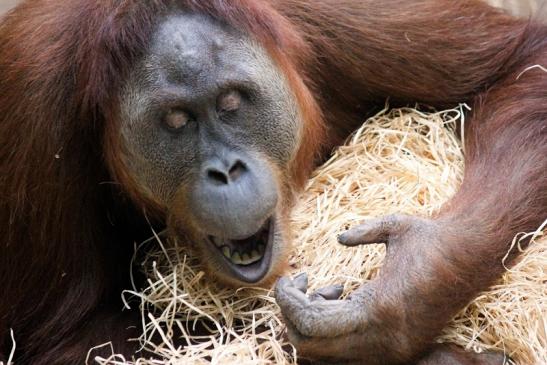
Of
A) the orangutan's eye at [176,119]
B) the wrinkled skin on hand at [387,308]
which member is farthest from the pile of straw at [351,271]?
the orangutan's eye at [176,119]

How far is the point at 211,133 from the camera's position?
9.37 ft

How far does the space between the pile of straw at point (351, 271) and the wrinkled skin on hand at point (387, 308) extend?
5.0 inches

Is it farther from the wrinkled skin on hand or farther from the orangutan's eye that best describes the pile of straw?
the orangutan's eye

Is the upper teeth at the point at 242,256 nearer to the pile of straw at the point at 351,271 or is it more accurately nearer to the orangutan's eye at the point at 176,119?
the pile of straw at the point at 351,271

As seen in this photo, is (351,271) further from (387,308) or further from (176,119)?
(176,119)

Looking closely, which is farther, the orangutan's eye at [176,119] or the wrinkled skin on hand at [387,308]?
the orangutan's eye at [176,119]

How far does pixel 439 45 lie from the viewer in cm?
347

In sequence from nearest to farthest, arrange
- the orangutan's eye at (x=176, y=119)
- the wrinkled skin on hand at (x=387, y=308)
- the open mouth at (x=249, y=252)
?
the wrinkled skin on hand at (x=387, y=308), the orangutan's eye at (x=176, y=119), the open mouth at (x=249, y=252)

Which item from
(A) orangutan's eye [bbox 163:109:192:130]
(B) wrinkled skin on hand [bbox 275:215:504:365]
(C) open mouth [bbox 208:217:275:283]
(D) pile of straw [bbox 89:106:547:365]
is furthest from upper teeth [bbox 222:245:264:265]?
(A) orangutan's eye [bbox 163:109:192:130]

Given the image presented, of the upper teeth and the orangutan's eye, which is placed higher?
the orangutan's eye

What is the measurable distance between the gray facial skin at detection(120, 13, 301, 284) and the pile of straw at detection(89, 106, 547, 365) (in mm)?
161

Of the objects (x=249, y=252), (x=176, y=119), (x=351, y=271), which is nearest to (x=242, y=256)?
(x=249, y=252)

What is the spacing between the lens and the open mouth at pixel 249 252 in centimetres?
299

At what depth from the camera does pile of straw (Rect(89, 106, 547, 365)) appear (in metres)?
2.92
